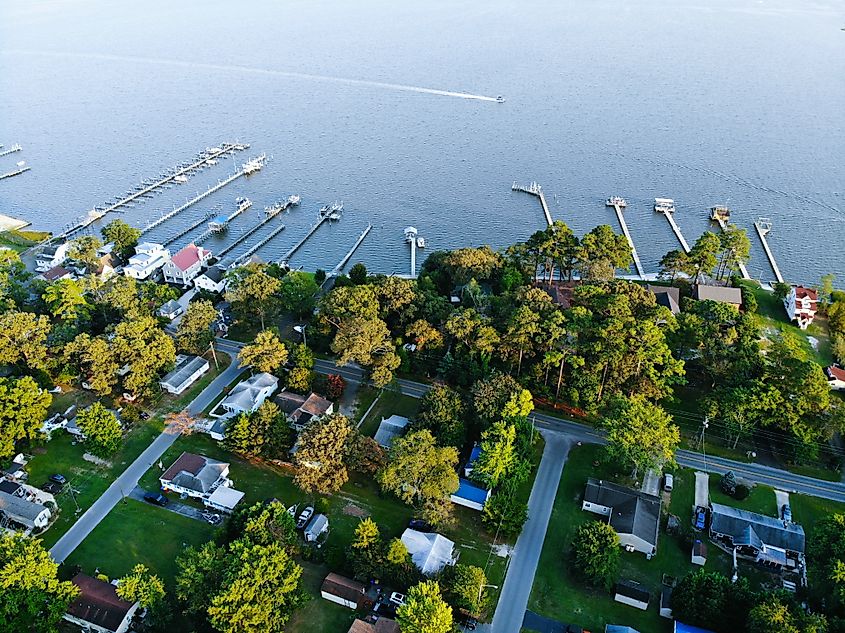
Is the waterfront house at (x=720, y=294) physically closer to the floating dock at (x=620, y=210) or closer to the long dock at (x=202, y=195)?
the floating dock at (x=620, y=210)

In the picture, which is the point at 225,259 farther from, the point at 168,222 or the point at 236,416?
the point at 236,416

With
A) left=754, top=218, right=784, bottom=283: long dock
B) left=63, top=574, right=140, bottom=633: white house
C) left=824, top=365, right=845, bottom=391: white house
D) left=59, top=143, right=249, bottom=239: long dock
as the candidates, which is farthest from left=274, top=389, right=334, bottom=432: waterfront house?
left=754, top=218, right=784, bottom=283: long dock

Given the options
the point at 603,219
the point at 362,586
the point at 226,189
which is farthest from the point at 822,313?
the point at 226,189

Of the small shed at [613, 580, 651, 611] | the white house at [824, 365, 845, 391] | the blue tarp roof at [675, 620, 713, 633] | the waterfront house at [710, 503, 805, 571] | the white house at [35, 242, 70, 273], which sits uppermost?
the white house at [824, 365, 845, 391]

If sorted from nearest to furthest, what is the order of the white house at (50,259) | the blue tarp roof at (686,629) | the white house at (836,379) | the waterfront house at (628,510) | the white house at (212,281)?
the blue tarp roof at (686,629), the waterfront house at (628,510), the white house at (836,379), the white house at (212,281), the white house at (50,259)

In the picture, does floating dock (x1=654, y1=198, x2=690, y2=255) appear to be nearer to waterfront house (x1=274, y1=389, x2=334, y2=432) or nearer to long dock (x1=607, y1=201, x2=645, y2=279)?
long dock (x1=607, y1=201, x2=645, y2=279)

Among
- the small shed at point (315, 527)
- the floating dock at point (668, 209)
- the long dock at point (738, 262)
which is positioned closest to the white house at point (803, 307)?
the long dock at point (738, 262)
